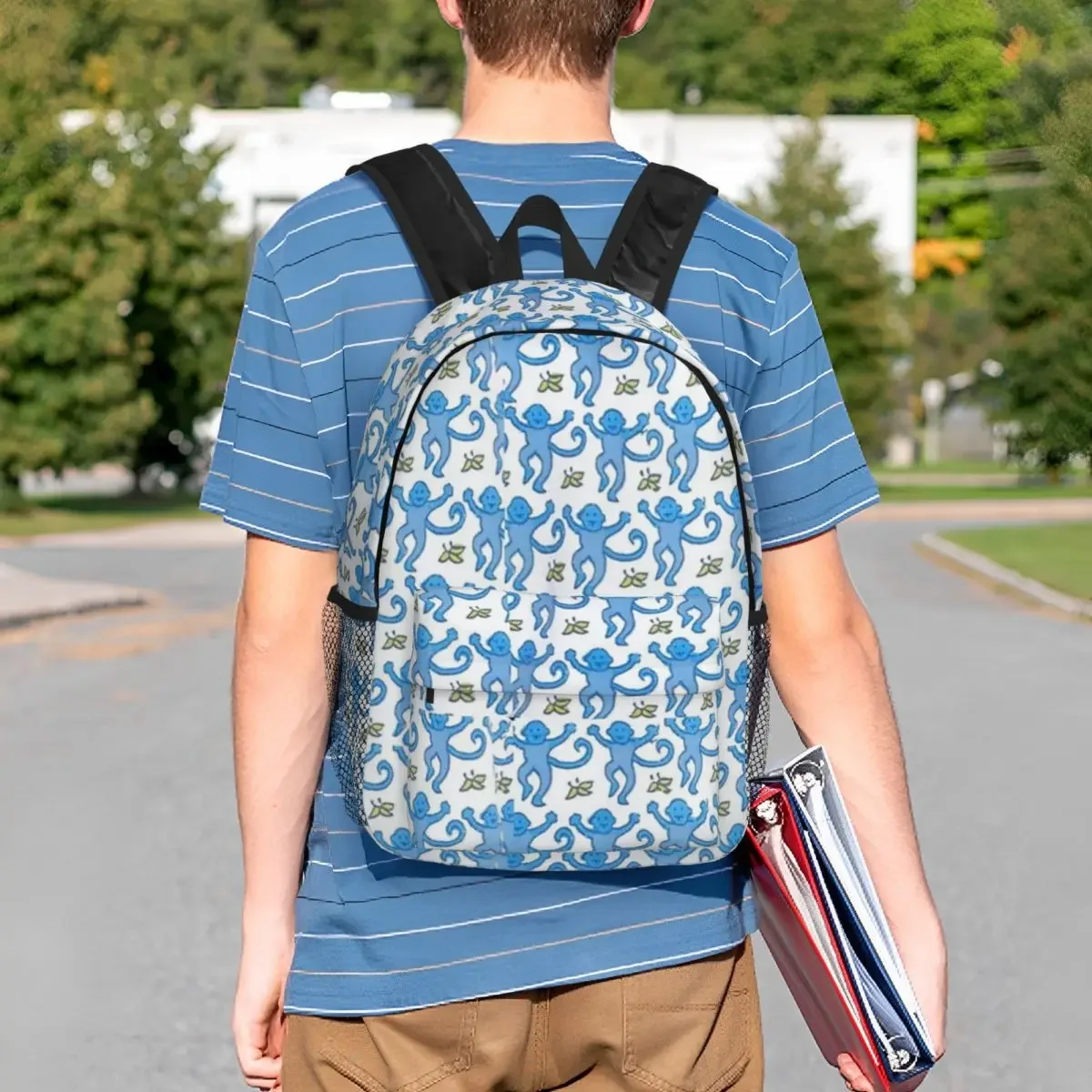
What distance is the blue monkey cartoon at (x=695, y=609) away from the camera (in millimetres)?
1948

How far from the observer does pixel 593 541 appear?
1.92 meters

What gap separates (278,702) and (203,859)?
6.30m

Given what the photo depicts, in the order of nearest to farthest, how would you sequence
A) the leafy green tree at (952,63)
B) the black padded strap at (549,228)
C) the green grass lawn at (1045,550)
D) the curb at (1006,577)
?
the black padded strap at (549,228)
the leafy green tree at (952,63)
the curb at (1006,577)
the green grass lawn at (1045,550)

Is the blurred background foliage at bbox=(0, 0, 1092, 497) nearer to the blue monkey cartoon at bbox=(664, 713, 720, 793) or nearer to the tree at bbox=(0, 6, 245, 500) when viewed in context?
the tree at bbox=(0, 6, 245, 500)

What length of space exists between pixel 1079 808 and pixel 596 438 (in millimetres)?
7980

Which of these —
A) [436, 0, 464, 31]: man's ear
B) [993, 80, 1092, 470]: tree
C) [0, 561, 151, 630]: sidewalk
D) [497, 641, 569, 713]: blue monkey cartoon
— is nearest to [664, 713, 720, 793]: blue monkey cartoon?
[497, 641, 569, 713]: blue monkey cartoon

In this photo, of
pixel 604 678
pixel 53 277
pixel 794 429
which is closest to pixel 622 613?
pixel 604 678

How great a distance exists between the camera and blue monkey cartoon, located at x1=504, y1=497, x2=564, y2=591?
1916 mm

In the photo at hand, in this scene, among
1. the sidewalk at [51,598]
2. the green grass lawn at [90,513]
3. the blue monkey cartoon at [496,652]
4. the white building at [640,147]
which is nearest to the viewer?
the blue monkey cartoon at [496,652]

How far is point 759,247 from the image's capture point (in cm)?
219

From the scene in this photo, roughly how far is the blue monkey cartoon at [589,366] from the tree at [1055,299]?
9.45 meters

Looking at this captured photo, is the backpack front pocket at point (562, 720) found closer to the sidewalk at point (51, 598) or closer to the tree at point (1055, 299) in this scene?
the tree at point (1055, 299)

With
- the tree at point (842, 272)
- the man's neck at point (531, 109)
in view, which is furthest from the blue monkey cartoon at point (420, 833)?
the tree at point (842, 272)

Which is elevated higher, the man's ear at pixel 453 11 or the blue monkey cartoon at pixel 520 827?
the man's ear at pixel 453 11
